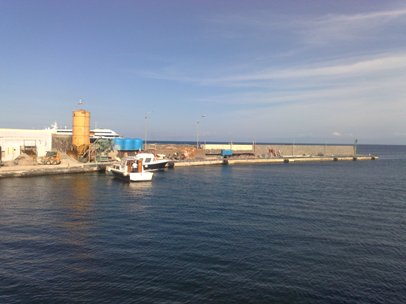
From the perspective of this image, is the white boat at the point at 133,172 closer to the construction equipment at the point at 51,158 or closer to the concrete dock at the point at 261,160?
the construction equipment at the point at 51,158

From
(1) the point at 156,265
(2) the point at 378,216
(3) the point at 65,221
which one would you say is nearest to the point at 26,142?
(3) the point at 65,221

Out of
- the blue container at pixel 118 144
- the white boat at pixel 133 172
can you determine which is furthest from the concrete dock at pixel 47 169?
the blue container at pixel 118 144

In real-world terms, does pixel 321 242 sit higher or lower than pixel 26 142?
lower

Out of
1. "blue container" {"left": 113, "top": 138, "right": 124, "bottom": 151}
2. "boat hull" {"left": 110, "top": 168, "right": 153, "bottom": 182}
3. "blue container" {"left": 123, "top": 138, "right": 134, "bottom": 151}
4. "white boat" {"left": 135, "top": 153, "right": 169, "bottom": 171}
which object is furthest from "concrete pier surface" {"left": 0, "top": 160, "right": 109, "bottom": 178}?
"blue container" {"left": 123, "top": 138, "right": 134, "bottom": 151}

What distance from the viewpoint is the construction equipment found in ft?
247

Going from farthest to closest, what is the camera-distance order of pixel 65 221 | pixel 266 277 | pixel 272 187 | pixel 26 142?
1. pixel 26 142
2. pixel 272 187
3. pixel 65 221
4. pixel 266 277

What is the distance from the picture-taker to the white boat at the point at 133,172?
206 feet

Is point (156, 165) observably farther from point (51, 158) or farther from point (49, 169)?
point (49, 169)

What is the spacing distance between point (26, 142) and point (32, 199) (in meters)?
39.9

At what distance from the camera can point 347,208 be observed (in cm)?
4147

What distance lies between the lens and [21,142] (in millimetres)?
76938

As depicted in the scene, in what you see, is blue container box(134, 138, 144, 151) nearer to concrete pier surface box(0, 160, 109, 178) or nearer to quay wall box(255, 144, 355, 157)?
concrete pier surface box(0, 160, 109, 178)

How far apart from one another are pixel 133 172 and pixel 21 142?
102 feet

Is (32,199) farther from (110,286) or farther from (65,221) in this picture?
(110,286)
